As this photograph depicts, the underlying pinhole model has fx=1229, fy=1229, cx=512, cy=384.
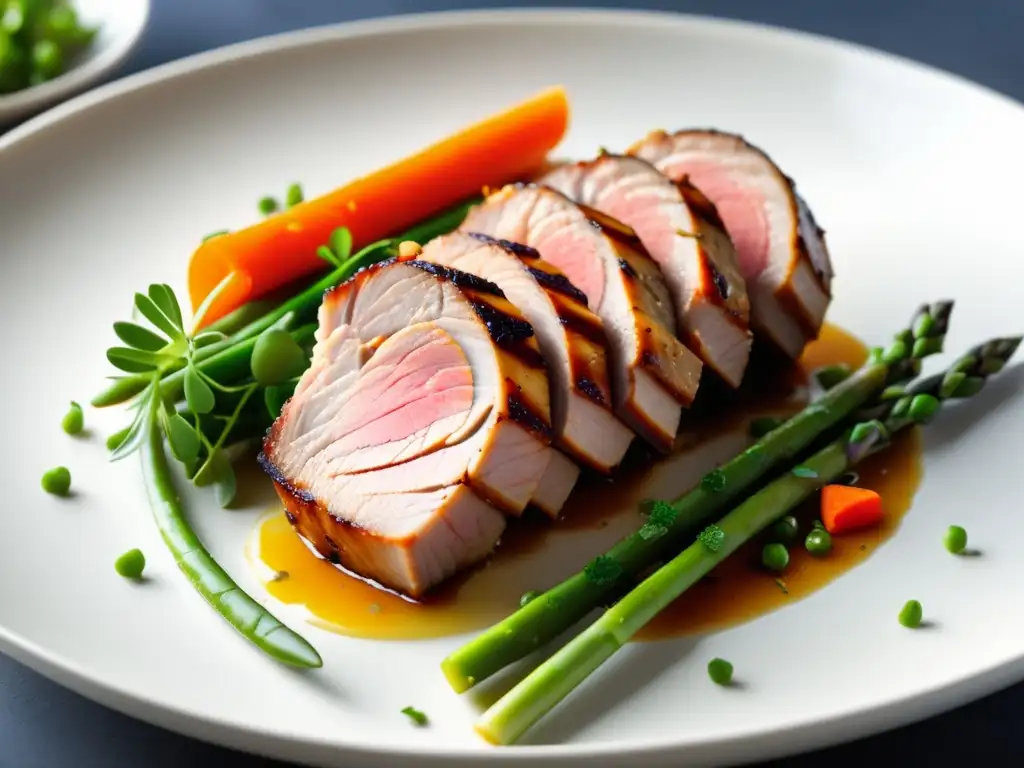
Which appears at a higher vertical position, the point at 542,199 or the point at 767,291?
the point at 542,199

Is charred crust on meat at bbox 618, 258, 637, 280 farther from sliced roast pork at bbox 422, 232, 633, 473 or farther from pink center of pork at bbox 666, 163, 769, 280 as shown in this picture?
pink center of pork at bbox 666, 163, 769, 280

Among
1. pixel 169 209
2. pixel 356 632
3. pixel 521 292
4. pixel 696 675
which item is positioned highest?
pixel 169 209

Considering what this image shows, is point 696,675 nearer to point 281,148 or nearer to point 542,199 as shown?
point 542,199

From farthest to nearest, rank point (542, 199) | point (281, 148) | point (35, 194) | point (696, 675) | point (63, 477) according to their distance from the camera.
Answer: point (281, 148)
point (35, 194)
point (542, 199)
point (63, 477)
point (696, 675)

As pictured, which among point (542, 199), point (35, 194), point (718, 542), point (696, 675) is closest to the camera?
point (696, 675)

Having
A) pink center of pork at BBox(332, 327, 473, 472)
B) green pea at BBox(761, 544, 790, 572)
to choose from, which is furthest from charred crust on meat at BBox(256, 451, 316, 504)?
green pea at BBox(761, 544, 790, 572)

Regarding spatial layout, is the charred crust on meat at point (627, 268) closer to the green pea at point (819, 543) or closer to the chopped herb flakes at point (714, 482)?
the chopped herb flakes at point (714, 482)

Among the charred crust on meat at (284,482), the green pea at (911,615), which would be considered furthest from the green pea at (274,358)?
the green pea at (911,615)

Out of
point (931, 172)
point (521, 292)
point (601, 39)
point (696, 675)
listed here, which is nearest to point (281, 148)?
point (601, 39)

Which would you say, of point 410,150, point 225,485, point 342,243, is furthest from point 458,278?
point 410,150
